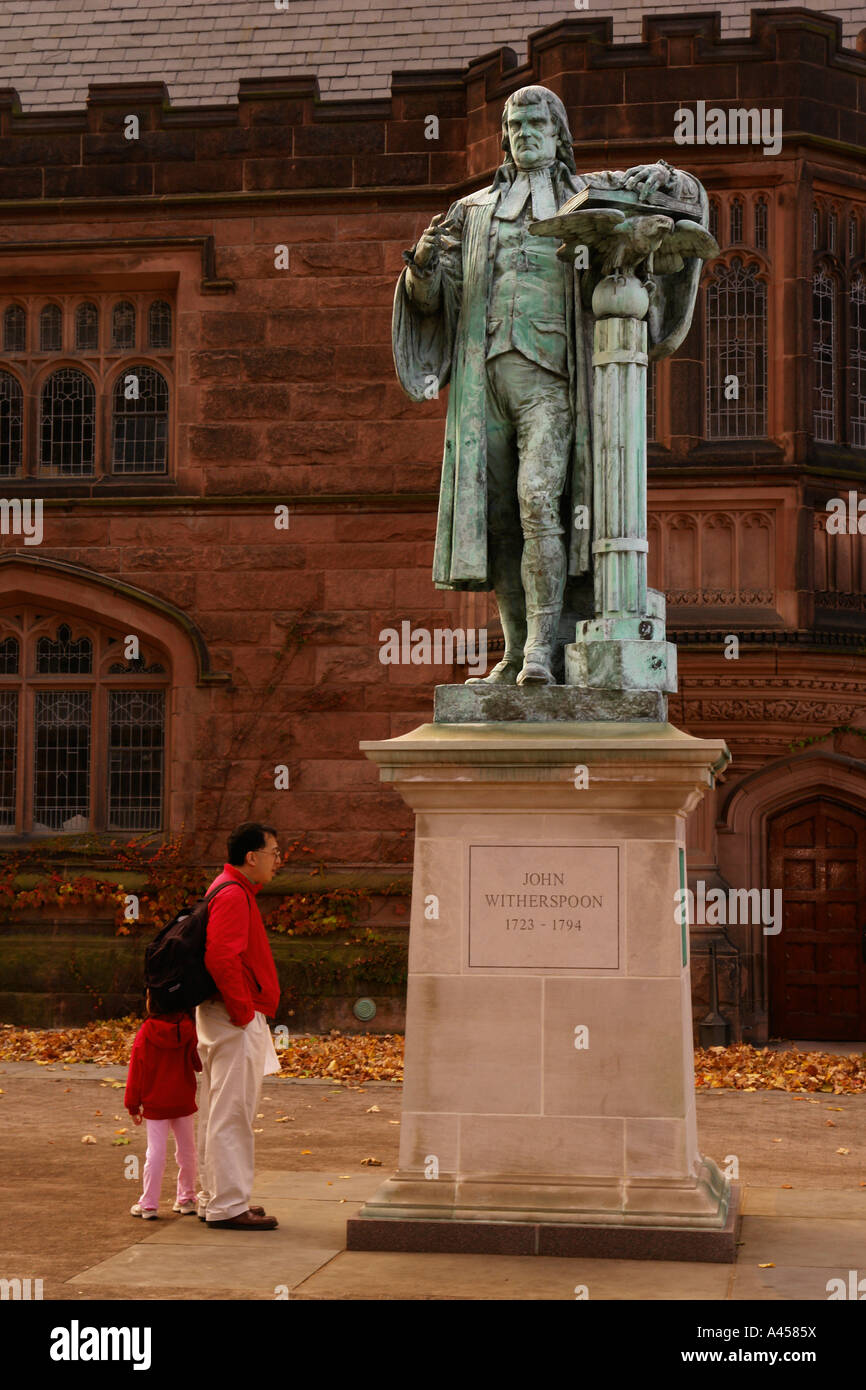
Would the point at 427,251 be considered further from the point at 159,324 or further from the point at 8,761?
the point at 8,761

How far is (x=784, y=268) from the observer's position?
16.0m

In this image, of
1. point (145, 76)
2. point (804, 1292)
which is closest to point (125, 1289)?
point (804, 1292)

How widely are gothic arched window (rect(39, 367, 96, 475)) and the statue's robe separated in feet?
33.9

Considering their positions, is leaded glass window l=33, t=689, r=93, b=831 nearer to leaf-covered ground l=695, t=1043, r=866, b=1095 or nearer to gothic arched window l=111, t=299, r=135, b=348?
gothic arched window l=111, t=299, r=135, b=348

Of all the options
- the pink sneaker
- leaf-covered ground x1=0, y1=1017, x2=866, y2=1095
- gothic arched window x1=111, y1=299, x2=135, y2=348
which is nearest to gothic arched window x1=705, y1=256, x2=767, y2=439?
leaf-covered ground x1=0, y1=1017, x2=866, y2=1095

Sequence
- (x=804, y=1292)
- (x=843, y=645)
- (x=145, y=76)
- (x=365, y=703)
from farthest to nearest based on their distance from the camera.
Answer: (x=145, y=76) → (x=365, y=703) → (x=843, y=645) → (x=804, y=1292)

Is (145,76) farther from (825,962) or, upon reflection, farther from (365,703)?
(825,962)

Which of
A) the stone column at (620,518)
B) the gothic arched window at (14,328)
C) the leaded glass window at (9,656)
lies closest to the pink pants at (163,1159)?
the stone column at (620,518)

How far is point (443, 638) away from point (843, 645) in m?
3.51

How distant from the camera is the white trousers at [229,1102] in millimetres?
7613

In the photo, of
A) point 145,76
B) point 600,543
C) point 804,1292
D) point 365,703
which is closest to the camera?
point 804,1292

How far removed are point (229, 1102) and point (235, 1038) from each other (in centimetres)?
26

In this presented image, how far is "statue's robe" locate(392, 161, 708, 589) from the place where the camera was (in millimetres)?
7727

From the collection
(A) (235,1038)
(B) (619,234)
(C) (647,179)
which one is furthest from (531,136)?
(A) (235,1038)
